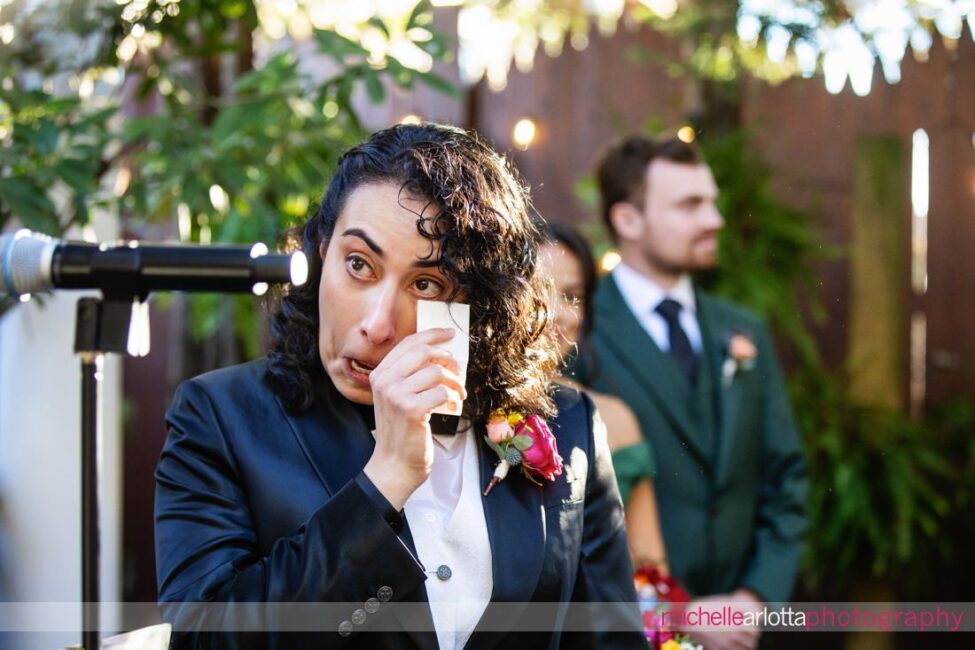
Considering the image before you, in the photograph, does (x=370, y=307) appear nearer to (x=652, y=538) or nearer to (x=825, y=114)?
(x=652, y=538)

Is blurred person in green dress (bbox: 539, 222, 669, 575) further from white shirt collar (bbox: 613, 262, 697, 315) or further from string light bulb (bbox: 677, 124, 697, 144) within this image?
string light bulb (bbox: 677, 124, 697, 144)

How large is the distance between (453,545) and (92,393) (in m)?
0.63

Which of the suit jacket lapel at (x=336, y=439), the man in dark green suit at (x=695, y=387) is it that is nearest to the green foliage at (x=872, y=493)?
the man in dark green suit at (x=695, y=387)

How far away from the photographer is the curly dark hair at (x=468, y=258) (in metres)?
1.70

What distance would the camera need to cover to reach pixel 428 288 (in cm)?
170

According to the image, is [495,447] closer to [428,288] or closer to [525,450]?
[525,450]

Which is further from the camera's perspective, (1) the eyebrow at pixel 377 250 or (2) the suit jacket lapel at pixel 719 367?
(2) the suit jacket lapel at pixel 719 367

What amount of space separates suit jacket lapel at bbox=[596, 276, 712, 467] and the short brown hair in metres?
0.47

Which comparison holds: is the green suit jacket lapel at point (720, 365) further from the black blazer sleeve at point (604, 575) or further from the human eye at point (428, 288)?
the human eye at point (428, 288)

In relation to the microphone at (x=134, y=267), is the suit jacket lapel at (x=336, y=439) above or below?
below

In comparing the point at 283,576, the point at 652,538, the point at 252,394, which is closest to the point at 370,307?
Answer: the point at 252,394

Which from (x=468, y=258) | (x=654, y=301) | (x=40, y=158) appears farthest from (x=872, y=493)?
(x=40, y=158)

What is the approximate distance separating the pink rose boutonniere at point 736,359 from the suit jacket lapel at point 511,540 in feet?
6.16

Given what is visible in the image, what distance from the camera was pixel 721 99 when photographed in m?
5.15
